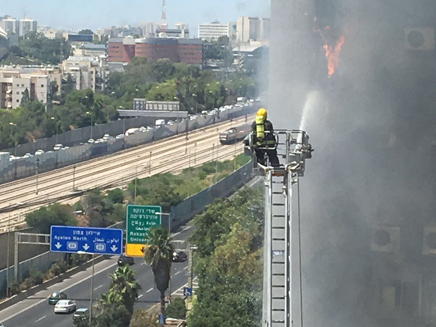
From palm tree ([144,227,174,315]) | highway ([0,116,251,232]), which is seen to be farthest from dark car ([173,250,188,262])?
palm tree ([144,227,174,315])

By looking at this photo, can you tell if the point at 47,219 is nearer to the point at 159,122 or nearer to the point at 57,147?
the point at 57,147

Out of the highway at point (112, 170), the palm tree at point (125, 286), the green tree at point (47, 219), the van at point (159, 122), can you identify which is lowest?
the highway at point (112, 170)

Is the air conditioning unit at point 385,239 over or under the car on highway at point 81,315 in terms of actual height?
over

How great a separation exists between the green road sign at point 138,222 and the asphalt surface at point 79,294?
4.01 metres

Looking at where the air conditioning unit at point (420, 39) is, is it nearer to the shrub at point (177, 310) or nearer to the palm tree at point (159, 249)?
the palm tree at point (159, 249)

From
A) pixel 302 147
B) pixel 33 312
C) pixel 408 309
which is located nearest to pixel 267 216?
pixel 302 147

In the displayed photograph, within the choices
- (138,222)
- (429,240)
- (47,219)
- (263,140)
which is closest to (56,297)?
(138,222)

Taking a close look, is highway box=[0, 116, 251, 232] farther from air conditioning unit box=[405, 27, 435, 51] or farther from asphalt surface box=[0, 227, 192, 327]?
air conditioning unit box=[405, 27, 435, 51]

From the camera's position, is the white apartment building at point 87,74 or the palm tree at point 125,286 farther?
the white apartment building at point 87,74

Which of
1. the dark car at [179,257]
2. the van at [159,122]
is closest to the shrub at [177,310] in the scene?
the dark car at [179,257]

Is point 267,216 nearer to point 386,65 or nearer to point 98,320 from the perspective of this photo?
point 386,65

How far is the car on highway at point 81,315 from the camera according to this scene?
122 ft

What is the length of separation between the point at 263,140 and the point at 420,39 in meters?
18.1

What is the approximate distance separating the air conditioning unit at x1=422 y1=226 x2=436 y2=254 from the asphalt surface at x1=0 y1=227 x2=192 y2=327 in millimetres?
15073
